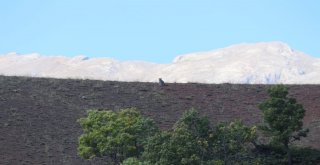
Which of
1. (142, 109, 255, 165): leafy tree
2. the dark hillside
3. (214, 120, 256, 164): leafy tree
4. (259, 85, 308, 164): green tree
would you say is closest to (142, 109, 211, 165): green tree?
(142, 109, 255, 165): leafy tree

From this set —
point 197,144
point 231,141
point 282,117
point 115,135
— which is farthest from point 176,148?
point 282,117

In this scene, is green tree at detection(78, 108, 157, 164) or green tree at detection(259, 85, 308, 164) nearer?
green tree at detection(78, 108, 157, 164)

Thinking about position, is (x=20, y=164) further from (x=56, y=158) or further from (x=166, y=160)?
(x=166, y=160)

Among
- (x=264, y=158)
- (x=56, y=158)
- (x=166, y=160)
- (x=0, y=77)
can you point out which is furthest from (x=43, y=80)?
(x=166, y=160)

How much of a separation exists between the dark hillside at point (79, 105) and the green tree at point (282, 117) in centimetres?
623

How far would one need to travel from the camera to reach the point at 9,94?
48406mm

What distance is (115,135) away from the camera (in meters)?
31.0

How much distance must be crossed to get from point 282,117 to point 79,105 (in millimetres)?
17458

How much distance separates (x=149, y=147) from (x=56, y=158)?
34.9 ft

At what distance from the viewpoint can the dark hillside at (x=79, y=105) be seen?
Result: 3959 cm

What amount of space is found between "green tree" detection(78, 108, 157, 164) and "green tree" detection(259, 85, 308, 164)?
6650 millimetres

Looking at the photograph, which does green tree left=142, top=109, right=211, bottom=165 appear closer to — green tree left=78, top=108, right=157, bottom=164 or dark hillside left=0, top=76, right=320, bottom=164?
green tree left=78, top=108, right=157, bottom=164

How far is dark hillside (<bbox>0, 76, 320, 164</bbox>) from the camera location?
39594 millimetres

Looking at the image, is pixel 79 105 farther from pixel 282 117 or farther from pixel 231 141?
pixel 231 141
